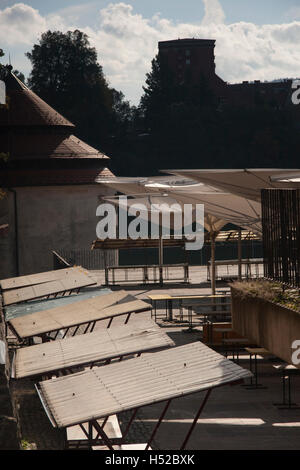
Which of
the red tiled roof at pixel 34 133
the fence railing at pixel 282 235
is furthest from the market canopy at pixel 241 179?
the red tiled roof at pixel 34 133

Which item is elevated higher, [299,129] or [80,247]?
[299,129]

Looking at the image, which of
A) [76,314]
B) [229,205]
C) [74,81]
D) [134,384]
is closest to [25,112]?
[229,205]

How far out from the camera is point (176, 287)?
95.8 feet

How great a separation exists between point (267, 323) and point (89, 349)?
3.08 metres

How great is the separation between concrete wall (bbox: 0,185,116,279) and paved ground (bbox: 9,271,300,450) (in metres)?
28.8

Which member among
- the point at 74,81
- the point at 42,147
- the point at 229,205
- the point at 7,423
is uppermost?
the point at 74,81

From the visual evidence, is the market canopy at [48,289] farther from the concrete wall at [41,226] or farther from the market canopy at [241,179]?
the concrete wall at [41,226]

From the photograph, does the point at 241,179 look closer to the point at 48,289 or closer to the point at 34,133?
the point at 48,289

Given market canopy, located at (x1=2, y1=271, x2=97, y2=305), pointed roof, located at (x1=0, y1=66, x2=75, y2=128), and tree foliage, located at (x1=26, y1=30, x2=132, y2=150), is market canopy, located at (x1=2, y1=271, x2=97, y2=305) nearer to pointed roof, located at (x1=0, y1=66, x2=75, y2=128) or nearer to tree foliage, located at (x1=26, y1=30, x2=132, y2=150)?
pointed roof, located at (x1=0, y1=66, x2=75, y2=128)

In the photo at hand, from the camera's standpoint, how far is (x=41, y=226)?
43719mm

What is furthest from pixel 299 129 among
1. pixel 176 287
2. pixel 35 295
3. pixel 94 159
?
pixel 35 295

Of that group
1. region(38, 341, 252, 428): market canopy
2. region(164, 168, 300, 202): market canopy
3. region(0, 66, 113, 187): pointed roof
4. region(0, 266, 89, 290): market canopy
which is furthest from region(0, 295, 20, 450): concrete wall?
region(0, 66, 113, 187): pointed roof
